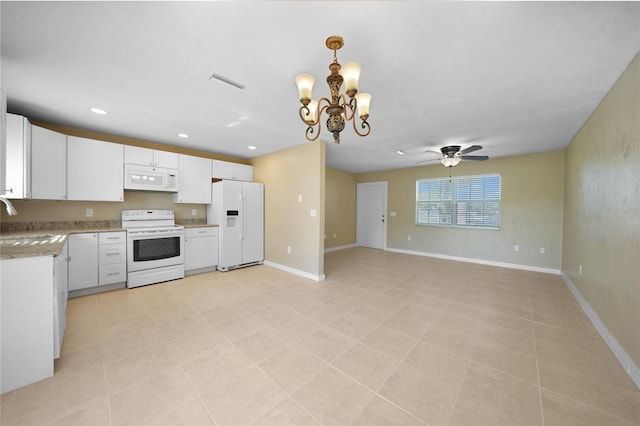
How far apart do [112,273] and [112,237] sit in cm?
53

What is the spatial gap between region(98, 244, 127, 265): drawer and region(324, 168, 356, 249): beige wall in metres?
4.46

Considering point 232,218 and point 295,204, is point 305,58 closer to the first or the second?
point 295,204

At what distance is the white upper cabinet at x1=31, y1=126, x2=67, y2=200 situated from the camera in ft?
9.41

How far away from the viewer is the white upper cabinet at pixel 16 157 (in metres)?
2.58

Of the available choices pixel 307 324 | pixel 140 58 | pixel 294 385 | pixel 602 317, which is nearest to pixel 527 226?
pixel 602 317

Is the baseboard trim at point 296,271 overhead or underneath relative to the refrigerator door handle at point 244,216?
underneath

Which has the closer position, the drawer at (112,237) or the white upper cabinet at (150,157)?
the drawer at (112,237)

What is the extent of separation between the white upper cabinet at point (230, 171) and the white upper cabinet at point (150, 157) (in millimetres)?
699

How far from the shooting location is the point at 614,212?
216 cm

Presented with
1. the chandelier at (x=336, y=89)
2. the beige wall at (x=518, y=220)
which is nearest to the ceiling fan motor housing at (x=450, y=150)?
the beige wall at (x=518, y=220)

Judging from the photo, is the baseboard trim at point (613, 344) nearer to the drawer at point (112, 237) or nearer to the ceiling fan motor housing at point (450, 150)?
the ceiling fan motor housing at point (450, 150)

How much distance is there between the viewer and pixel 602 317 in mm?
2324

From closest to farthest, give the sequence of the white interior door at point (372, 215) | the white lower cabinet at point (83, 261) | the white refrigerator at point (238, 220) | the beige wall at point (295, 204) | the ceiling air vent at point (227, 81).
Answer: the ceiling air vent at point (227, 81) → the white lower cabinet at point (83, 261) → the beige wall at point (295, 204) → the white refrigerator at point (238, 220) → the white interior door at point (372, 215)

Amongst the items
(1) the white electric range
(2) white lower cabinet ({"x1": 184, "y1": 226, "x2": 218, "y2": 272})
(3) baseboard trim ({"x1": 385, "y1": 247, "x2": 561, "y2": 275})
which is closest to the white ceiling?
(1) the white electric range
